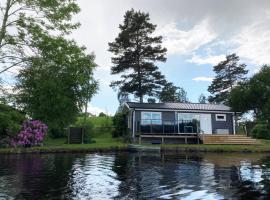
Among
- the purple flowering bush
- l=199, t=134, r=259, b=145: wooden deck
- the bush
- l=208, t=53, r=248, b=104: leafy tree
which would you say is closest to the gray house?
l=199, t=134, r=259, b=145: wooden deck

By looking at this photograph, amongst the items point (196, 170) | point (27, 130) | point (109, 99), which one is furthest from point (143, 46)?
point (196, 170)

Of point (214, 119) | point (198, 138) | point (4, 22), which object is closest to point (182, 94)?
point (214, 119)

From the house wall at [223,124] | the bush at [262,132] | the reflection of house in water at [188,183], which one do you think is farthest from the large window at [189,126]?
the reflection of house in water at [188,183]

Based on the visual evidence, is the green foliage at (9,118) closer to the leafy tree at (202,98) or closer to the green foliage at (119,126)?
the green foliage at (119,126)

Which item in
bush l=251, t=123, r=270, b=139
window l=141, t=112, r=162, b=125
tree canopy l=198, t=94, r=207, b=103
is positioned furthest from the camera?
tree canopy l=198, t=94, r=207, b=103

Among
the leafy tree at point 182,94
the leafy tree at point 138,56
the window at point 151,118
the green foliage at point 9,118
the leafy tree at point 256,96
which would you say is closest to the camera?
the green foliage at point 9,118

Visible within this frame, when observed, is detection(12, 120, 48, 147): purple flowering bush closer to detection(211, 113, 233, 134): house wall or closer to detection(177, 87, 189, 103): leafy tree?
detection(211, 113, 233, 134): house wall

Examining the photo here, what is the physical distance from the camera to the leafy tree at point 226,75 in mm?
57750

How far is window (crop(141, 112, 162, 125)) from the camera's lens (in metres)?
31.8

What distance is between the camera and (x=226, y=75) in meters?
58.3

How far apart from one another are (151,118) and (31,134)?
11346 mm

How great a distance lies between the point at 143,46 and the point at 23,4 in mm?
28418

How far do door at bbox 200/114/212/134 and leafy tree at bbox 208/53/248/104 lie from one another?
25064 mm

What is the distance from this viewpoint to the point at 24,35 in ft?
50.2
